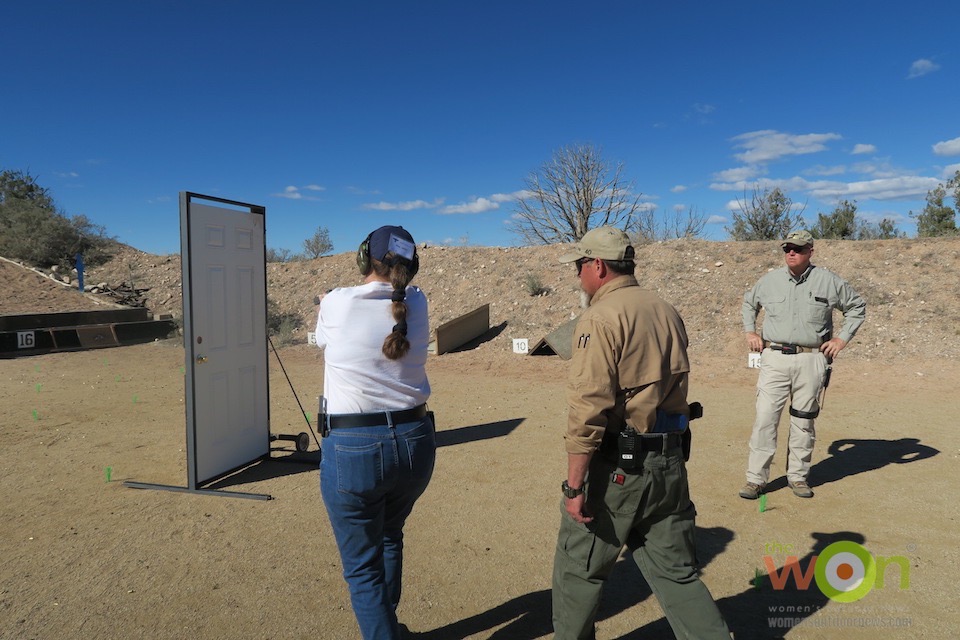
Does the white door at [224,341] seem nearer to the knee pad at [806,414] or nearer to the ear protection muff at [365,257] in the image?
the ear protection muff at [365,257]

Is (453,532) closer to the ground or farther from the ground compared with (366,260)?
closer to the ground

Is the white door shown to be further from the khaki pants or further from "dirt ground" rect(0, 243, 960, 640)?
the khaki pants

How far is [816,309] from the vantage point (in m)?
4.57

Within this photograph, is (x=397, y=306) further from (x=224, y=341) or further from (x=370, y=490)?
(x=224, y=341)

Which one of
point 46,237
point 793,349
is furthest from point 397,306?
point 46,237

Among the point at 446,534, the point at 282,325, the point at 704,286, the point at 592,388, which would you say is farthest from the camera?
the point at 282,325

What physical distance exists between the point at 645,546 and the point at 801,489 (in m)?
3.06

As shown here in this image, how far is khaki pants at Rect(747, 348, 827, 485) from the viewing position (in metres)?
4.62

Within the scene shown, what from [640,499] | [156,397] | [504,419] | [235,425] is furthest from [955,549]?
[156,397]

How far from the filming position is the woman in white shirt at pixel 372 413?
2207mm

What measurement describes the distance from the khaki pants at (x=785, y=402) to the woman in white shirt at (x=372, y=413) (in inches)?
135

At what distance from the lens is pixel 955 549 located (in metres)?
3.80

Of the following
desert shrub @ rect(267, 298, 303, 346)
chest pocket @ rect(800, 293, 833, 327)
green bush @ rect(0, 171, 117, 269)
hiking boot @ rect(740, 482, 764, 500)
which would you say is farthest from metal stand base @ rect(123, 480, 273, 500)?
green bush @ rect(0, 171, 117, 269)

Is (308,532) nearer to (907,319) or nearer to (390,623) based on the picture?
(390,623)
